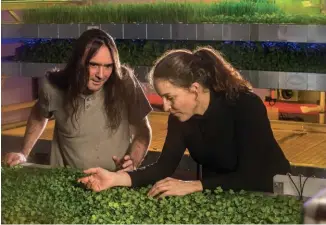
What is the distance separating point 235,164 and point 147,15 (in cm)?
97

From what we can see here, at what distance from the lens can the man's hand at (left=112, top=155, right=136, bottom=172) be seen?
3.75m

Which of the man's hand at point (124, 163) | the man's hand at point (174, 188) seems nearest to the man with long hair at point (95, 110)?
the man's hand at point (124, 163)

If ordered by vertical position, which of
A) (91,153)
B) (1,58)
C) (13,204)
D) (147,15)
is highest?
(147,15)

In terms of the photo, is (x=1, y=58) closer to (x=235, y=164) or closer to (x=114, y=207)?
(x=114, y=207)

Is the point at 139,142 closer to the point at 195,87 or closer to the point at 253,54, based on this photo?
the point at 195,87

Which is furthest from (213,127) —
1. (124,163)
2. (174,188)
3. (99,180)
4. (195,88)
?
(99,180)

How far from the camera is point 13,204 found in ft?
12.5

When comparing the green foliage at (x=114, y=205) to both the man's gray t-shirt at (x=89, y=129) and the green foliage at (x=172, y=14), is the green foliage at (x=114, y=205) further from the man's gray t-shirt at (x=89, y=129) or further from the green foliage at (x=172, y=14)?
the green foliage at (x=172, y=14)

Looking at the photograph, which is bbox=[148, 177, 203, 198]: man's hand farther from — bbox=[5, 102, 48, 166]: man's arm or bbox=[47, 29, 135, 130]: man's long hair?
bbox=[5, 102, 48, 166]: man's arm

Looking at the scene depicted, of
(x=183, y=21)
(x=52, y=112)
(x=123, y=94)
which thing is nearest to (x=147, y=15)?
(x=183, y=21)

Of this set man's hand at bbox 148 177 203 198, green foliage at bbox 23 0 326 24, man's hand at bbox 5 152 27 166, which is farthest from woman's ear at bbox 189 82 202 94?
man's hand at bbox 5 152 27 166

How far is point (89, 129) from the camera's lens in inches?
149

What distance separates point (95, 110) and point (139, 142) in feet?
1.04

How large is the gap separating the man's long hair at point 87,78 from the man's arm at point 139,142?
125 millimetres
